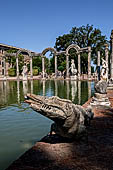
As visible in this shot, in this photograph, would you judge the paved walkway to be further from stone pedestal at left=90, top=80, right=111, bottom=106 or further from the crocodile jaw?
stone pedestal at left=90, top=80, right=111, bottom=106

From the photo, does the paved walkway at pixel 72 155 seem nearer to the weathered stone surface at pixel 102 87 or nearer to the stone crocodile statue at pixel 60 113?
the stone crocodile statue at pixel 60 113

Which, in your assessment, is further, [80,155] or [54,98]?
[54,98]

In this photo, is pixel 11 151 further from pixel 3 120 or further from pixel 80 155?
pixel 3 120

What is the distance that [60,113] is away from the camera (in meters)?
3.21

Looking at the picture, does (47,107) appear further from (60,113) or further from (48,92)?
(48,92)

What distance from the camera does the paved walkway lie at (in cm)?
270

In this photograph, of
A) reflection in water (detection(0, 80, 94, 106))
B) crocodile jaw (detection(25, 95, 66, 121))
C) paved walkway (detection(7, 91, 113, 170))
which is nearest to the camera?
paved walkway (detection(7, 91, 113, 170))

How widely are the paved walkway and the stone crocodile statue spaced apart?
326 mm

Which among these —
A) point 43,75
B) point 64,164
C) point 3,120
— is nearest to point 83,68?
point 43,75

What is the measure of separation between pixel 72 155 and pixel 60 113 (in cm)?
84

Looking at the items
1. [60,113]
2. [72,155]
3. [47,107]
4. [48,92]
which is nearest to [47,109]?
[47,107]

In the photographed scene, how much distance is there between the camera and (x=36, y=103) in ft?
10.5

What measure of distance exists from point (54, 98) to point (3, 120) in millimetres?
4036

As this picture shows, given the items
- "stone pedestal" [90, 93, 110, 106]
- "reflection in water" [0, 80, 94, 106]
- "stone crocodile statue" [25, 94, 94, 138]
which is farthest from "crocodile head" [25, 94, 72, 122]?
"reflection in water" [0, 80, 94, 106]
